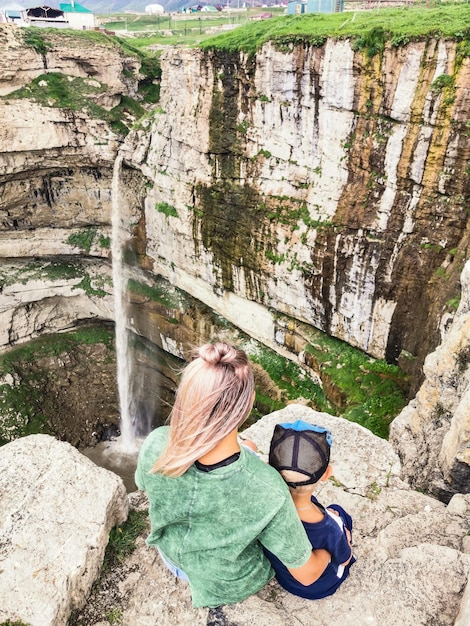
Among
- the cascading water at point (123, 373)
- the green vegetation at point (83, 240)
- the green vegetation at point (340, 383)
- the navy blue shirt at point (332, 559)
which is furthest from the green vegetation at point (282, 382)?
the navy blue shirt at point (332, 559)

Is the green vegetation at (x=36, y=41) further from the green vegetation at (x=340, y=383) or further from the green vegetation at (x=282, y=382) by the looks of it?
the green vegetation at (x=340, y=383)

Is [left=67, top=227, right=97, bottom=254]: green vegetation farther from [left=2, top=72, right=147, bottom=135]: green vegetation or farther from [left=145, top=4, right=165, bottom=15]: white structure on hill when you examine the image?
[left=145, top=4, right=165, bottom=15]: white structure on hill

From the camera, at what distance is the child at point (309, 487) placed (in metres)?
2.92

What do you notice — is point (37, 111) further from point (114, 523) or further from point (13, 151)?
point (114, 523)

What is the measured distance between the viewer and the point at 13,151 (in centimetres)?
1848

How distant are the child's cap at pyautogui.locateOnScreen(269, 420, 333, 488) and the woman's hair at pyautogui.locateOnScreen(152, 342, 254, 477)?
630mm

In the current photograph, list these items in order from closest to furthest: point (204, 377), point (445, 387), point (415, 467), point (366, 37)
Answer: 1. point (204, 377)
2. point (415, 467)
3. point (445, 387)
4. point (366, 37)

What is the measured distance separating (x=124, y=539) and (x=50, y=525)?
0.65 metres

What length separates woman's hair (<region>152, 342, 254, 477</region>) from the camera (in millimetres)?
2385

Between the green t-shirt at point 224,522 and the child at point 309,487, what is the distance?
26 centimetres

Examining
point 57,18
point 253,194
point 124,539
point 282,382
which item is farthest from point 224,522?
point 57,18

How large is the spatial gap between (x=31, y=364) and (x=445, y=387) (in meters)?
20.2

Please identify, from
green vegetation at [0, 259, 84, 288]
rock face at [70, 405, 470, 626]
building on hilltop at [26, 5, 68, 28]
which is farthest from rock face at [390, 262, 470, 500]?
building on hilltop at [26, 5, 68, 28]

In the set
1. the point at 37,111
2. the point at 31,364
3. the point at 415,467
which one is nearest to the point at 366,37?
the point at 415,467
